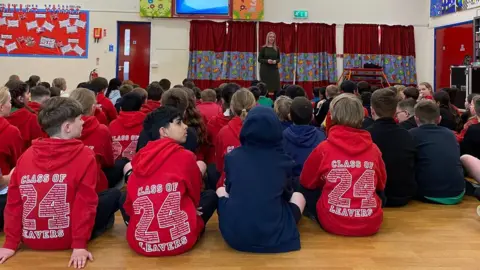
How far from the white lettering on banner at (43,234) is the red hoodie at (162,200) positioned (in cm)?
36

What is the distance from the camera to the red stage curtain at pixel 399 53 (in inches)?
408

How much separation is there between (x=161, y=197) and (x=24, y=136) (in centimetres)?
183

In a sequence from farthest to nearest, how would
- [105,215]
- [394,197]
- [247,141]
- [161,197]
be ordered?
[394,197], [105,215], [247,141], [161,197]

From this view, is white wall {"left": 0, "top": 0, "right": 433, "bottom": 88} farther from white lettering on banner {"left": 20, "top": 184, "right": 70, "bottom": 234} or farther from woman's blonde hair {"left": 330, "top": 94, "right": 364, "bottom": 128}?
white lettering on banner {"left": 20, "top": 184, "right": 70, "bottom": 234}

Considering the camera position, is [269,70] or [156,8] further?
[156,8]

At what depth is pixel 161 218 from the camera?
91.0 inches

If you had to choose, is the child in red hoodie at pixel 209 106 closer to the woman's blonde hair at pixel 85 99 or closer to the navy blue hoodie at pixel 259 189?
the woman's blonde hair at pixel 85 99

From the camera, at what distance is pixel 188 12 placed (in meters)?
9.95

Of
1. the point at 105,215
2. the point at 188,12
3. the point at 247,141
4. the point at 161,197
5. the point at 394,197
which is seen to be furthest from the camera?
the point at 188,12

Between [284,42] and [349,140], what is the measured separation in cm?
779

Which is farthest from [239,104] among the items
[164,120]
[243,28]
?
[243,28]

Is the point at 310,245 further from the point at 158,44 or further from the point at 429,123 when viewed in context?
the point at 158,44

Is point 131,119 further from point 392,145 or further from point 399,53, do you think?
point 399,53

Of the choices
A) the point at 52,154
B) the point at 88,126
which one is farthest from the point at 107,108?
the point at 52,154
